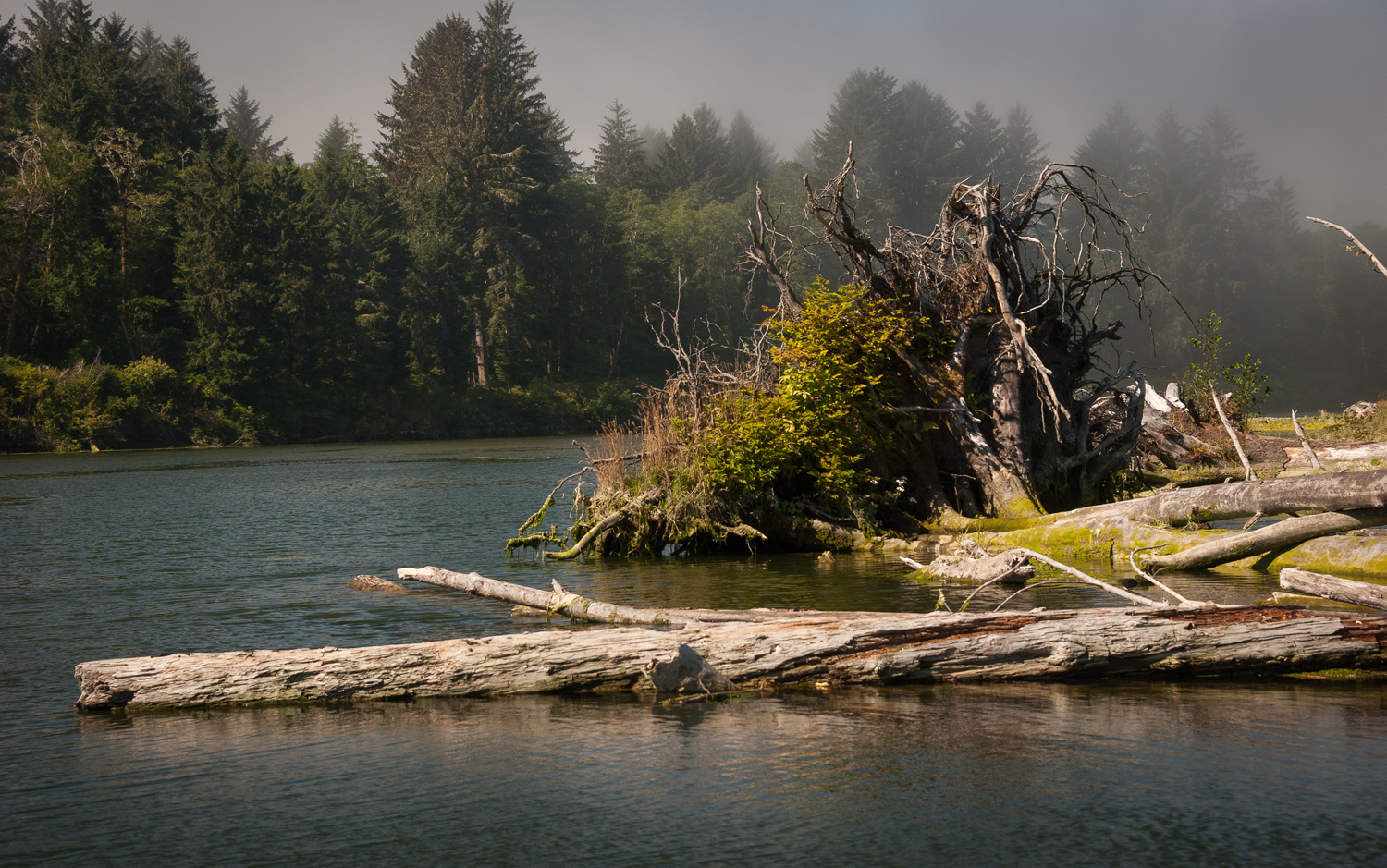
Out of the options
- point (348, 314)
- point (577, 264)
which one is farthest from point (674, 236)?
point (348, 314)

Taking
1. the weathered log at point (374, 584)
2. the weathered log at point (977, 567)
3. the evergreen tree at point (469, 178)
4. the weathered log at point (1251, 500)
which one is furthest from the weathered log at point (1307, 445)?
the evergreen tree at point (469, 178)

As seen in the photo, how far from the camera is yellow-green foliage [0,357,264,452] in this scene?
51.8 meters

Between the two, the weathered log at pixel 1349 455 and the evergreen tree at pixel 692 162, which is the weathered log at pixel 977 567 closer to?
the weathered log at pixel 1349 455

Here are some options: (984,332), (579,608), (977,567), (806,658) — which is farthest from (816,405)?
(806,658)

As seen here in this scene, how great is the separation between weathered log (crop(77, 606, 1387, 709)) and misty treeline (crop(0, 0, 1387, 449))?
968 inches

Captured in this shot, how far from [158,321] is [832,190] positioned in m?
58.0

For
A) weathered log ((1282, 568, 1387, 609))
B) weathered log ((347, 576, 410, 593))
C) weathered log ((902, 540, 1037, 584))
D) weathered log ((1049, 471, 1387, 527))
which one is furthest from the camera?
weathered log ((347, 576, 410, 593))

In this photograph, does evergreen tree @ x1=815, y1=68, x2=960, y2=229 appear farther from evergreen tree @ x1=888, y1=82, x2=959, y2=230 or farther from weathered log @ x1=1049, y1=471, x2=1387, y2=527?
weathered log @ x1=1049, y1=471, x2=1387, y2=527

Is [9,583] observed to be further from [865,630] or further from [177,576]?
[865,630]

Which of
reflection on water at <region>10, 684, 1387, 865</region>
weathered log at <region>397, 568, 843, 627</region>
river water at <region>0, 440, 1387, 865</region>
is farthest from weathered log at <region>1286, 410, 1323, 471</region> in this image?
weathered log at <region>397, 568, 843, 627</region>

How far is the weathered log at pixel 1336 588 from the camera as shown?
9297 mm

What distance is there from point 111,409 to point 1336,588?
59.0m

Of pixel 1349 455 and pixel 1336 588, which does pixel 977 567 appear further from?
pixel 1349 455

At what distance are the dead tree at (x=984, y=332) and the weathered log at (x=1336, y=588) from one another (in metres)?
7.36
